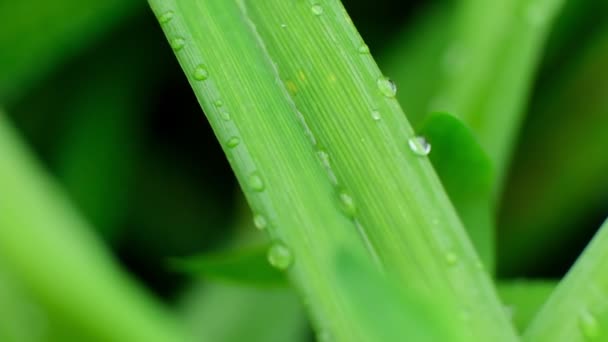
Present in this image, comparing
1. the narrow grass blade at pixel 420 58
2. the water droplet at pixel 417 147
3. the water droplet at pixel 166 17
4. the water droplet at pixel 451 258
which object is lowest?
the narrow grass blade at pixel 420 58

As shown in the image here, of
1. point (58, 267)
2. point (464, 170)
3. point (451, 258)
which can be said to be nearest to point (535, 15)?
point (464, 170)

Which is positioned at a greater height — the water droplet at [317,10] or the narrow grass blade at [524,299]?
the water droplet at [317,10]

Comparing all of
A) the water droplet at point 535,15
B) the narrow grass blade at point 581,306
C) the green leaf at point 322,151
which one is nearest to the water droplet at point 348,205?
the green leaf at point 322,151

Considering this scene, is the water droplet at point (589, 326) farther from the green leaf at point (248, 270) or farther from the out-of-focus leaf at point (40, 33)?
the out-of-focus leaf at point (40, 33)

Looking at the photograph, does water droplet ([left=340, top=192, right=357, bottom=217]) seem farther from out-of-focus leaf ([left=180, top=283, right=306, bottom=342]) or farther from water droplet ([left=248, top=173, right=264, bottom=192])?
out-of-focus leaf ([left=180, top=283, right=306, bottom=342])

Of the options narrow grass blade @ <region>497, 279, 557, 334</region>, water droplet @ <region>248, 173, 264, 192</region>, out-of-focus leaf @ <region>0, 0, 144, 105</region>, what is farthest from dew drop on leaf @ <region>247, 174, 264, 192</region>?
out-of-focus leaf @ <region>0, 0, 144, 105</region>

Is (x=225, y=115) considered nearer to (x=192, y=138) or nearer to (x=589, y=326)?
(x=589, y=326)

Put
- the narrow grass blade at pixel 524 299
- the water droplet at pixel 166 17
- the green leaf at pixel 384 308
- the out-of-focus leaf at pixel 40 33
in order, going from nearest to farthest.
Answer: the green leaf at pixel 384 308 → the water droplet at pixel 166 17 → the narrow grass blade at pixel 524 299 → the out-of-focus leaf at pixel 40 33
